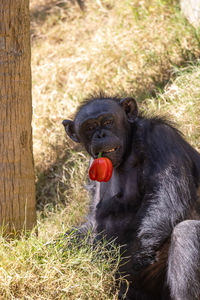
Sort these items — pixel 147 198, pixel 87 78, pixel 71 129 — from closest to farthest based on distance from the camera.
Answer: pixel 147 198 → pixel 71 129 → pixel 87 78

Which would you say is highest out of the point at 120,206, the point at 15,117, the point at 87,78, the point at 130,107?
the point at 87,78

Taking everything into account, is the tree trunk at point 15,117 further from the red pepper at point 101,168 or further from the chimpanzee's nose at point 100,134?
the red pepper at point 101,168

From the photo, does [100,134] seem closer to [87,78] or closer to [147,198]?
[147,198]

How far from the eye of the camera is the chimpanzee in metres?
4.64

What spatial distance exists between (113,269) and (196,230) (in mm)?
872

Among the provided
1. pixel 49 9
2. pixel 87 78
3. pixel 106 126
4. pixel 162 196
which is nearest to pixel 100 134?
pixel 106 126

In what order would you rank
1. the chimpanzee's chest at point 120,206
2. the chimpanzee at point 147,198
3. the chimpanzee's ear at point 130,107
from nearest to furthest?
1. the chimpanzee at point 147,198
2. the chimpanzee's chest at point 120,206
3. the chimpanzee's ear at point 130,107

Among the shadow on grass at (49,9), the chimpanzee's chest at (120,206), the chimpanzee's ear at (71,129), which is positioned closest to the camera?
the chimpanzee's chest at (120,206)

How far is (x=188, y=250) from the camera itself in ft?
14.9

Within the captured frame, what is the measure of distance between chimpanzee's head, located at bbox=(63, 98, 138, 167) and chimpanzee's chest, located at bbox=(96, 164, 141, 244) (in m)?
0.22

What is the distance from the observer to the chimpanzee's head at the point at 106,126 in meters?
5.12

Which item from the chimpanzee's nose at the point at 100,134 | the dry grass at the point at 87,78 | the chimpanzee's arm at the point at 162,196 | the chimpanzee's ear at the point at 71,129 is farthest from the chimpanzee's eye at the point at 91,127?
the dry grass at the point at 87,78

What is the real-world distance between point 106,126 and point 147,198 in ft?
2.83

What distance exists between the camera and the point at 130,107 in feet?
18.2
